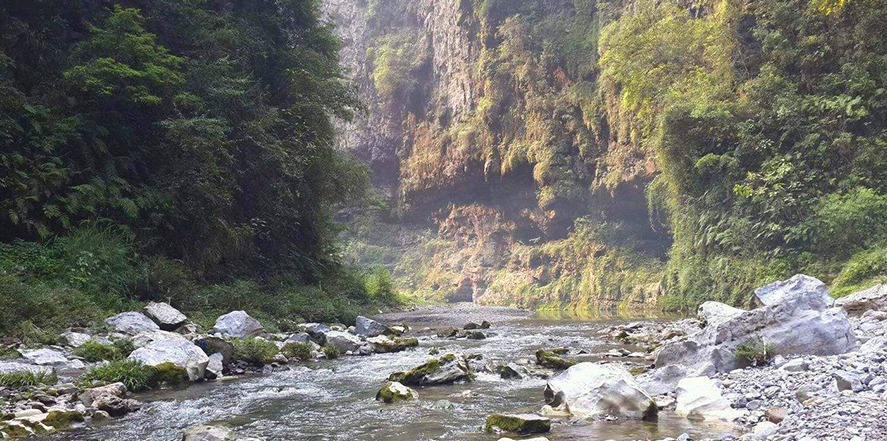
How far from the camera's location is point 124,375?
273 inches

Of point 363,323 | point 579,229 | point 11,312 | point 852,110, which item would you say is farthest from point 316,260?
point 579,229

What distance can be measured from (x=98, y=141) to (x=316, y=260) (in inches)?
338

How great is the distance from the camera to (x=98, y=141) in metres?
12.4

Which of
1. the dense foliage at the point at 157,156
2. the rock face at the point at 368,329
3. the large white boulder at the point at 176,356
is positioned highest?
the dense foliage at the point at 157,156

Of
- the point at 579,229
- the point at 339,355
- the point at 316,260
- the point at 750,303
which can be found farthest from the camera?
the point at 579,229

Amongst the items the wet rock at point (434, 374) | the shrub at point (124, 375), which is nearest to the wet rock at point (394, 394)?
the wet rock at point (434, 374)

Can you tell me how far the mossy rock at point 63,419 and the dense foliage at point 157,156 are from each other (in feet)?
11.1

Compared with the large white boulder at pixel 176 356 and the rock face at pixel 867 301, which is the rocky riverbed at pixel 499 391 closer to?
the large white boulder at pixel 176 356

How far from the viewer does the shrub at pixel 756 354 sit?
257 inches

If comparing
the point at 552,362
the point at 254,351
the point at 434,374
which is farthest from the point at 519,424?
the point at 254,351

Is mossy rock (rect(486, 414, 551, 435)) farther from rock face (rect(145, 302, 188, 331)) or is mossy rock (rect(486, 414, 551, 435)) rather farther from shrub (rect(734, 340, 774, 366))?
rock face (rect(145, 302, 188, 331))

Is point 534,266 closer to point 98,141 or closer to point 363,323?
point 363,323

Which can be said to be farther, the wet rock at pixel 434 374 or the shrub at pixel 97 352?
the wet rock at pixel 434 374

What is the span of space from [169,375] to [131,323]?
2323 millimetres
